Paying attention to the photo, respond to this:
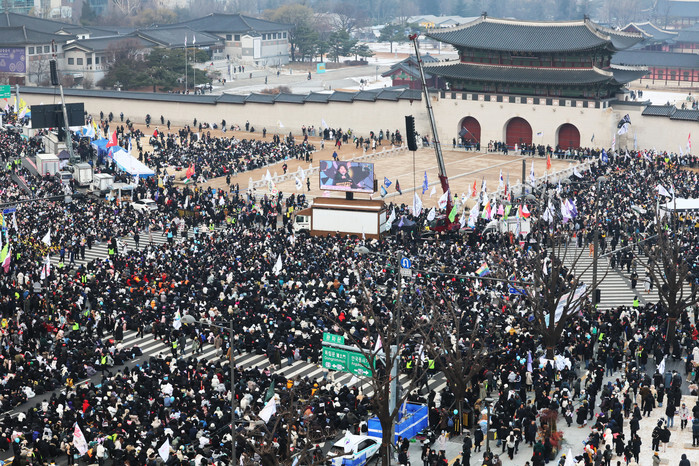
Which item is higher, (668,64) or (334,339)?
(668,64)

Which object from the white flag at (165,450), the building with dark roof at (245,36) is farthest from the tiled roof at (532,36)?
the building with dark roof at (245,36)

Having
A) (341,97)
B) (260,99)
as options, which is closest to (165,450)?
(341,97)

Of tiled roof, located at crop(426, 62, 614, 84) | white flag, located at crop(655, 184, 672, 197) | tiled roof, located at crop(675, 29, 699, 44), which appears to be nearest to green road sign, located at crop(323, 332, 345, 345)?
white flag, located at crop(655, 184, 672, 197)

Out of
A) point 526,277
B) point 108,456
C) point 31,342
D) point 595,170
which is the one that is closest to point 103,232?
point 31,342

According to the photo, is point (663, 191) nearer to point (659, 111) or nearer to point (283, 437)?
point (659, 111)

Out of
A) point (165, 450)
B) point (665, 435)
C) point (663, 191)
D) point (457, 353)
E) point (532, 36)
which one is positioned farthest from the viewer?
point (532, 36)
